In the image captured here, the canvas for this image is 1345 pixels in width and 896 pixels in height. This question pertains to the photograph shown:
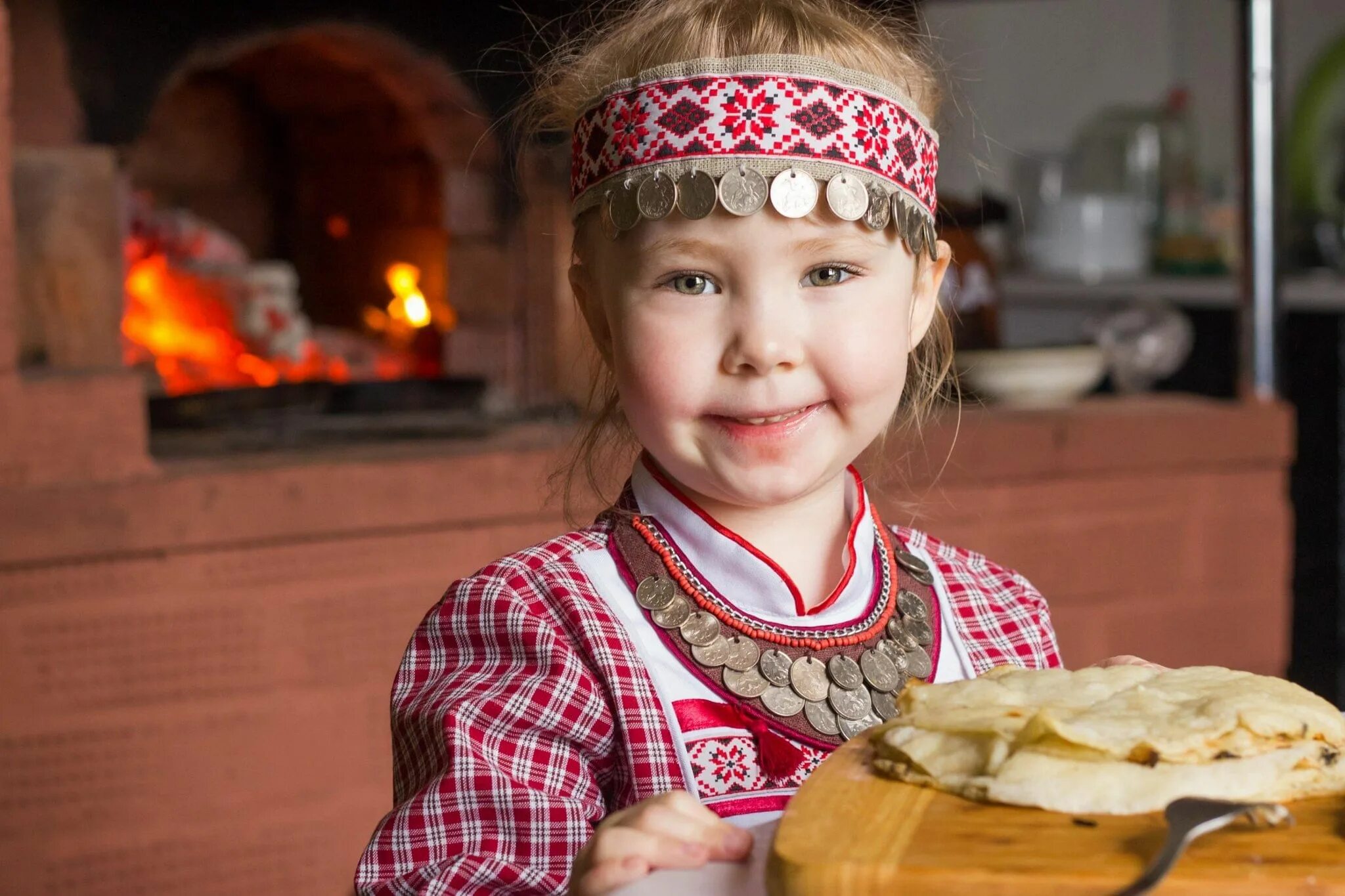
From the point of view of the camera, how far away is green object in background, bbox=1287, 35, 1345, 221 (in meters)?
2.92

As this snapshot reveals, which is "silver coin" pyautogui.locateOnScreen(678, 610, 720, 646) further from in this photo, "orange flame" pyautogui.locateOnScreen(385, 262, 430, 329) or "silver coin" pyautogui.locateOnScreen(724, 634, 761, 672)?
"orange flame" pyautogui.locateOnScreen(385, 262, 430, 329)

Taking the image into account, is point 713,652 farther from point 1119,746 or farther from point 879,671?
point 1119,746

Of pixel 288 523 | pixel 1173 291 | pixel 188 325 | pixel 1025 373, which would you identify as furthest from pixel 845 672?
pixel 1173 291

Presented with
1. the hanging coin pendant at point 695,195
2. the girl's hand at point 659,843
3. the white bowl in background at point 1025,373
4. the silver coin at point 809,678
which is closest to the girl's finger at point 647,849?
the girl's hand at point 659,843

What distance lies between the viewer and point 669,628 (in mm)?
893

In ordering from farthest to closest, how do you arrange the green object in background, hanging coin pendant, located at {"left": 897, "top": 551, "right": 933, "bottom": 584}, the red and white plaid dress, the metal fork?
the green object in background
hanging coin pendant, located at {"left": 897, "top": 551, "right": 933, "bottom": 584}
the red and white plaid dress
the metal fork

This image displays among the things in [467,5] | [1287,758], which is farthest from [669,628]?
[467,5]

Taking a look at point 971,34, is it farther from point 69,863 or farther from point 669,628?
point 669,628

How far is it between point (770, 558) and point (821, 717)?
0.10 m

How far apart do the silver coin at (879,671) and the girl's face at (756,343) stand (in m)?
0.10

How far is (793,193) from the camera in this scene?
85 centimetres

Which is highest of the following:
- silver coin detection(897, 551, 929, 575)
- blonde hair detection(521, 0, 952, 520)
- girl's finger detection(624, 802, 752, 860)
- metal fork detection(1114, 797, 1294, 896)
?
blonde hair detection(521, 0, 952, 520)

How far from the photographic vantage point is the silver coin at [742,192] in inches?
33.0

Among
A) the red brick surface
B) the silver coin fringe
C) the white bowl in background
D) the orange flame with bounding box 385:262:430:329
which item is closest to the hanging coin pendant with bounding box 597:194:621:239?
the silver coin fringe
